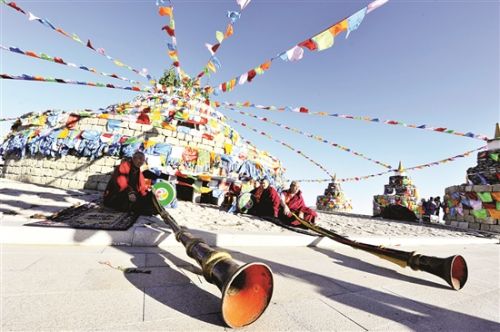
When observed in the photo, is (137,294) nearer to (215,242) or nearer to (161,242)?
(161,242)

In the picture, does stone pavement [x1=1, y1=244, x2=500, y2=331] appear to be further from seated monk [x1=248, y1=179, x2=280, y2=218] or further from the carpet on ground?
the carpet on ground

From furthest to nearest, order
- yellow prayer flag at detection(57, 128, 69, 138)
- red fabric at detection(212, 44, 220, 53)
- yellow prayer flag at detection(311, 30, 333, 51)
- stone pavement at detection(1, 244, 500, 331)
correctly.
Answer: yellow prayer flag at detection(57, 128, 69, 138), red fabric at detection(212, 44, 220, 53), yellow prayer flag at detection(311, 30, 333, 51), stone pavement at detection(1, 244, 500, 331)

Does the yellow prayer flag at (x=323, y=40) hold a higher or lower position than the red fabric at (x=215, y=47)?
lower

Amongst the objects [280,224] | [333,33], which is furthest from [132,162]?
[333,33]

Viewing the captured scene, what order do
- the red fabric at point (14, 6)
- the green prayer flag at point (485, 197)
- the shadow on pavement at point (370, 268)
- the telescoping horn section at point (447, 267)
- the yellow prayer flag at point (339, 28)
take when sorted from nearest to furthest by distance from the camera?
the telescoping horn section at point (447, 267) → the shadow on pavement at point (370, 268) → the yellow prayer flag at point (339, 28) → the red fabric at point (14, 6) → the green prayer flag at point (485, 197)

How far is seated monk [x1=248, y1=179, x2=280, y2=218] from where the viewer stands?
7.38 meters

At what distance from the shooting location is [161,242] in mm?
3615


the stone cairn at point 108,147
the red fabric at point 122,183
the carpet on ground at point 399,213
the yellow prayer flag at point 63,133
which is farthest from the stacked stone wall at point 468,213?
the yellow prayer flag at point 63,133

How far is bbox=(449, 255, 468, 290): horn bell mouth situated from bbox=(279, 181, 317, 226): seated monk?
11.9ft

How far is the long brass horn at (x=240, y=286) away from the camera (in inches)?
63.2

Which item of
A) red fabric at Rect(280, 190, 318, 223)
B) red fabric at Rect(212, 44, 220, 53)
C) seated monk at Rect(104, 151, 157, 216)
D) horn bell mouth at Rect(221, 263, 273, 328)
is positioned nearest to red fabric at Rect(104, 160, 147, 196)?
seated monk at Rect(104, 151, 157, 216)

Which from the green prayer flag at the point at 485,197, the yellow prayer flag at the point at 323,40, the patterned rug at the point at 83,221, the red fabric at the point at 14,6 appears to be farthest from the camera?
the green prayer flag at the point at 485,197

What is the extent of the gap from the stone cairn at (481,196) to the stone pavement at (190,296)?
10208 mm

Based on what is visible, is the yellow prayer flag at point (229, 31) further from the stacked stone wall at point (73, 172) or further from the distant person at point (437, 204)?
the distant person at point (437, 204)
